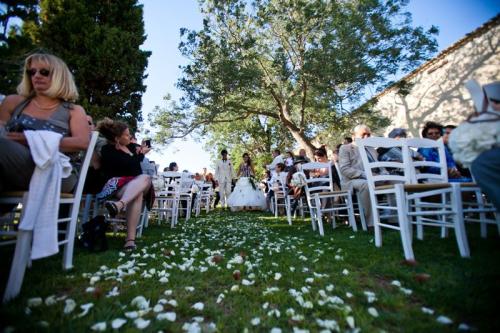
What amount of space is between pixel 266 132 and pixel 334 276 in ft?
74.8

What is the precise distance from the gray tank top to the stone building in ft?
41.4

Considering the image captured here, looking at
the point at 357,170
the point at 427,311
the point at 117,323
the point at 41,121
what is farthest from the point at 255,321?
the point at 357,170

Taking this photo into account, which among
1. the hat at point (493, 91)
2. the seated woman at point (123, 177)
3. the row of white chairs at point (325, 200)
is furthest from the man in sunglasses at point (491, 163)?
the row of white chairs at point (325, 200)

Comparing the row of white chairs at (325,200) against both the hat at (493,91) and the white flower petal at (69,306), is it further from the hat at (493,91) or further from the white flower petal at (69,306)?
the white flower petal at (69,306)

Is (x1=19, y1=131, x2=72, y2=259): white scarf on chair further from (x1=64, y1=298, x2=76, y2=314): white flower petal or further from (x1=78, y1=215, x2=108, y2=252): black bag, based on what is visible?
(x1=78, y1=215, x2=108, y2=252): black bag

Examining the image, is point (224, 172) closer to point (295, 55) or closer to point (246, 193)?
point (246, 193)

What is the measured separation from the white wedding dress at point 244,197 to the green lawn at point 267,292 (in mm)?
8987

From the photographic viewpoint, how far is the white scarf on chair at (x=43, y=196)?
1.87 meters

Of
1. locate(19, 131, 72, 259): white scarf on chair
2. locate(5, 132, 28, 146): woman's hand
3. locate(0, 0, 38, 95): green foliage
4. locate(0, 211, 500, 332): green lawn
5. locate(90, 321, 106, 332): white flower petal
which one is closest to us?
locate(90, 321, 106, 332): white flower petal

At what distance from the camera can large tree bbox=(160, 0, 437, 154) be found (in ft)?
39.6

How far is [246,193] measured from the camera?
1238cm

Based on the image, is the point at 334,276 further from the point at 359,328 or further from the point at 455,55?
the point at 455,55

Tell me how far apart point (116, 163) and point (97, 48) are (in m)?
Answer: 8.88

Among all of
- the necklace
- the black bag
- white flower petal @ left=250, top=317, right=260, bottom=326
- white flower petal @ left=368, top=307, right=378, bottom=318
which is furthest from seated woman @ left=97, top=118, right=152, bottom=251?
white flower petal @ left=368, top=307, right=378, bottom=318
